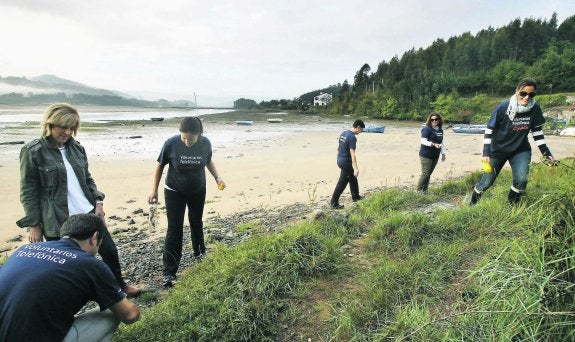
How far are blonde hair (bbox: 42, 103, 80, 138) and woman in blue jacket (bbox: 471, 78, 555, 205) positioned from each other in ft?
16.1

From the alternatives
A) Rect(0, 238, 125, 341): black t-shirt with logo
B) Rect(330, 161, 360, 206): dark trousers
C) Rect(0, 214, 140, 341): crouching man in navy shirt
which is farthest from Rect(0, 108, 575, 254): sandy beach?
Rect(0, 238, 125, 341): black t-shirt with logo

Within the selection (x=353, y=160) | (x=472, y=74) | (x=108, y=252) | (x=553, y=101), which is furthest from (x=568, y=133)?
(x=472, y=74)

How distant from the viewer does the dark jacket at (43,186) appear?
2.86 meters

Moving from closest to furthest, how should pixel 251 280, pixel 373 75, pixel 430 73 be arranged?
pixel 251 280
pixel 430 73
pixel 373 75

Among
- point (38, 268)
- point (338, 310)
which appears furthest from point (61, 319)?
point (338, 310)

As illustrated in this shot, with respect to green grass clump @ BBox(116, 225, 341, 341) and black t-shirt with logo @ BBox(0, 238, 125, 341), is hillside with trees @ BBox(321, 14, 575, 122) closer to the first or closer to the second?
green grass clump @ BBox(116, 225, 341, 341)

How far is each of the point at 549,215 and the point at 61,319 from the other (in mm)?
3182

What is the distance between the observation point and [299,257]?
137 inches

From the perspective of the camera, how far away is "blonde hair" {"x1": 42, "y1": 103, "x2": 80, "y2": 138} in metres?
2.87

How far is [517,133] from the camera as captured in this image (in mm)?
4395

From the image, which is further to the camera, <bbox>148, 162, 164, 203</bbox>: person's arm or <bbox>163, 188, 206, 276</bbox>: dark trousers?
<bbox>148, 162, 164, 203</bbox>: person's arm

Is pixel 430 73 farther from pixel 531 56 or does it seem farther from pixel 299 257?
pixel 299 257

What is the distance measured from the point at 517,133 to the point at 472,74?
91662 mm

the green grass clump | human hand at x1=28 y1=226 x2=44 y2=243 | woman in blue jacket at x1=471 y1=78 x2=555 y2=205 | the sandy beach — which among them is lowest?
the sandy beach
